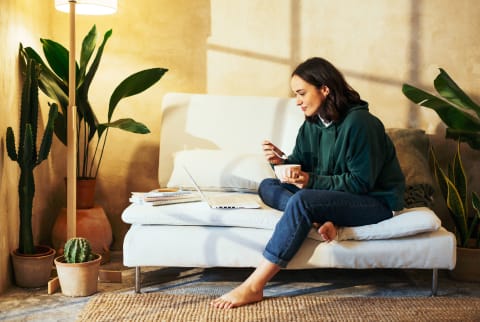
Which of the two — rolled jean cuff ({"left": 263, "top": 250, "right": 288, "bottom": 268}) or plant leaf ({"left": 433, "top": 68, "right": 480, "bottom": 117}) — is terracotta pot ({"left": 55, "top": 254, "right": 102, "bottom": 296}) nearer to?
rolled jean cuff ({"left": 263, "top": 250, "right": 288, "bottom": 268})

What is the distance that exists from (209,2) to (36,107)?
1275mm

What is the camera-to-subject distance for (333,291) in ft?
9.69

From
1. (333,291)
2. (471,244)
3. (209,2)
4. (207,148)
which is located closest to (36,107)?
(207,148)

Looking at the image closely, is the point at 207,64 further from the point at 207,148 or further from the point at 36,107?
the point at 36,107

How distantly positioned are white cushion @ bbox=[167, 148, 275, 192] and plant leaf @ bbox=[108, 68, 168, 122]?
428mm

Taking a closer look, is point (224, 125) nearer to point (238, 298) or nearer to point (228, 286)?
point (228, 286)

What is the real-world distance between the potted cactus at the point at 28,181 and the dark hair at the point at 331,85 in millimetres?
1179

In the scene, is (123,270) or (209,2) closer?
(123,270)

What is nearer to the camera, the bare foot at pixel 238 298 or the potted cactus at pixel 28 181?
the bare foot at pixel 238 298

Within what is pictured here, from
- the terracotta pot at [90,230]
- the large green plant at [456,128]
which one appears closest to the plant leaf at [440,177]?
the large green plant at [456,128]

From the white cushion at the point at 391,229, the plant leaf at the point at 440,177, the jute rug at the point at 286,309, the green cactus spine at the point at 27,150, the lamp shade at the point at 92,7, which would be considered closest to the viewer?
the jute rug at the point at 286,309

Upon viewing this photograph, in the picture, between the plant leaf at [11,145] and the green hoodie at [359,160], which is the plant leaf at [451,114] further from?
the plant leaf at [11,145]

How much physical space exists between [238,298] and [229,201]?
461 mm

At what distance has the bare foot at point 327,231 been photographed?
8.73 feet
